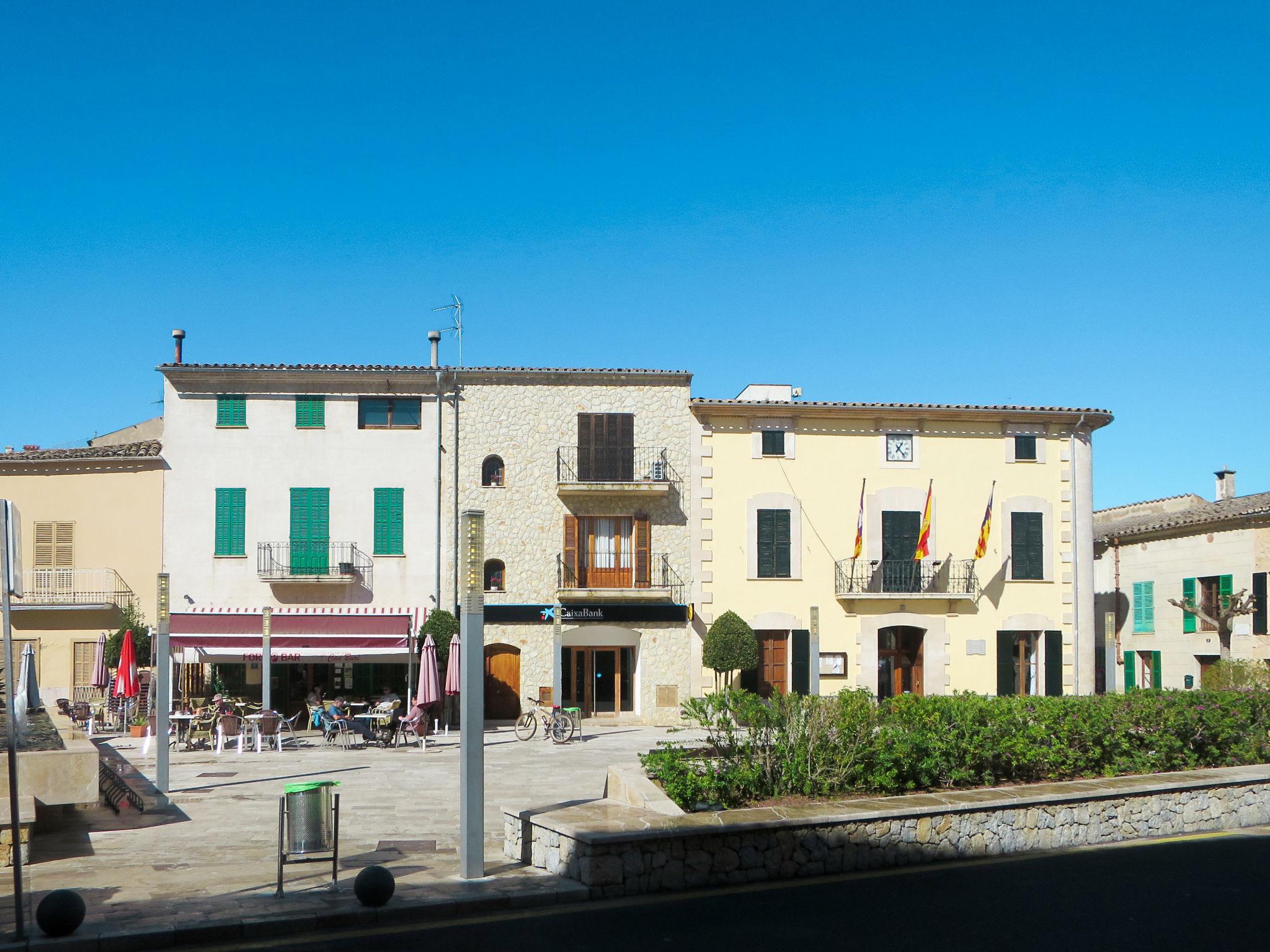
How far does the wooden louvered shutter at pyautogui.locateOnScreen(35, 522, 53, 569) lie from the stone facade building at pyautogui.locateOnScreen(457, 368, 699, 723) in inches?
392

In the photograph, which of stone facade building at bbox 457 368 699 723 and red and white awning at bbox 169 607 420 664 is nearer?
red and white awning at bbox 169 607 420 664

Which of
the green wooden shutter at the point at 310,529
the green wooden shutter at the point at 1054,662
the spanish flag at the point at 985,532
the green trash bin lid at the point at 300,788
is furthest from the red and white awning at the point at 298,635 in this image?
the green trash bin lid at the point at 300,788

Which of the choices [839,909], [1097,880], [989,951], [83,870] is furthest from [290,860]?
[1097,880]

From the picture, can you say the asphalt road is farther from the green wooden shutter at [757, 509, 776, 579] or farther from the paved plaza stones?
the green wooden shutter at [757, 509, 776, 579]

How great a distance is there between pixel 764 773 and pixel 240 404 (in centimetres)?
2124

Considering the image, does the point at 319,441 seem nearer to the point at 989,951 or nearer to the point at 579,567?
the point at 579,567

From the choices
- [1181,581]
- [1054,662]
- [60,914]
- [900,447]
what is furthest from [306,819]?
[1181,581]

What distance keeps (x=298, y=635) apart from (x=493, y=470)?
6.17 m

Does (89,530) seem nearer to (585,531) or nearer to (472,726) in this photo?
(585,531)

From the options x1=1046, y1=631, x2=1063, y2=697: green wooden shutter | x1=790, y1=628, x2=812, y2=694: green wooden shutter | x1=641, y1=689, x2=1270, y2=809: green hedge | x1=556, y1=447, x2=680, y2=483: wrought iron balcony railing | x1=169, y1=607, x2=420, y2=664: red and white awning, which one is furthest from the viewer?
x1=1046, y1=631, x2=1063, y2=697: green wooden shutter

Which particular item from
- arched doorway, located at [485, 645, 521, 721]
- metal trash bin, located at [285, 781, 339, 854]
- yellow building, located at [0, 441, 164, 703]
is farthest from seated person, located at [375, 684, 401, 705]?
metal trash bin, located at [285, 781, 339, 854]

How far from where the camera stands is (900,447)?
103 ft

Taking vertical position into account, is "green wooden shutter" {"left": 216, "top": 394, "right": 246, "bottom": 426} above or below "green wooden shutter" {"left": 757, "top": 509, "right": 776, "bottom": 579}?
above

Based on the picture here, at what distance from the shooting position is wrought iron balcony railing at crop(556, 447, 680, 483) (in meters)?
29.9
